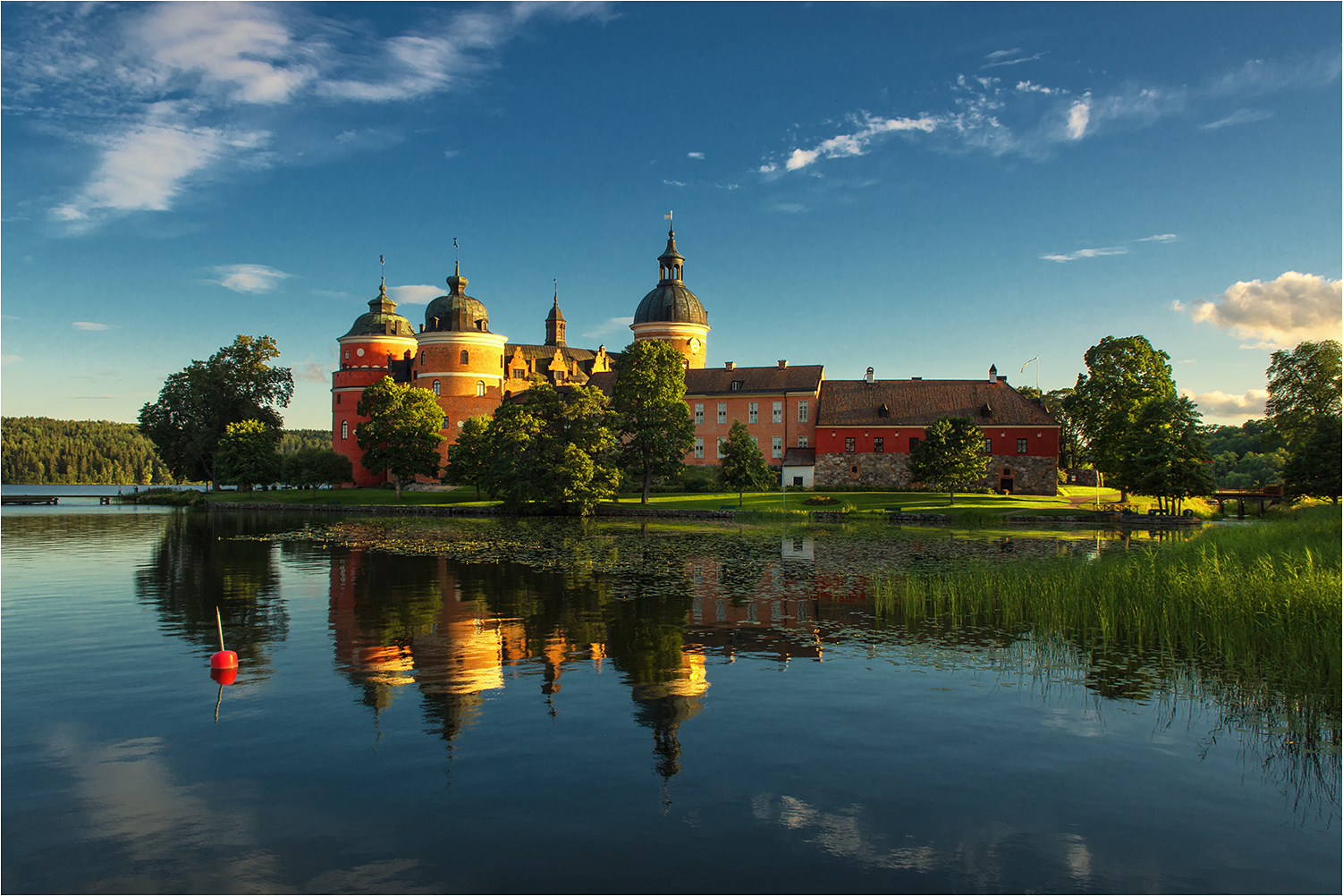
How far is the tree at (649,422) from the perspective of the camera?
61.0m

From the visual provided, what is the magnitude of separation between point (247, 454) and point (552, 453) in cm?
3890

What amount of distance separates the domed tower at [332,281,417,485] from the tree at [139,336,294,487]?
20.2ft

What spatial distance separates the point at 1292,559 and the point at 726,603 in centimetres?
1284

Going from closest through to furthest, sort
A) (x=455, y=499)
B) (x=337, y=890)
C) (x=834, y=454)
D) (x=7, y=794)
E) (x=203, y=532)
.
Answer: (x=337, y=890) < (x=7, y=794) < (x=203, y=532) < (x=455, y=499) < (x=834, y=454)

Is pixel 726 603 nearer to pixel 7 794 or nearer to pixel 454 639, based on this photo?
pixel 454 639

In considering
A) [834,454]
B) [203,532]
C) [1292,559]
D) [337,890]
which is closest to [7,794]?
[337,890]

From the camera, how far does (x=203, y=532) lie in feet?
151

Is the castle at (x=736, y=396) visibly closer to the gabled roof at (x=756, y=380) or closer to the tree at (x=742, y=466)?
the gabled roof at (x=756, y=380)

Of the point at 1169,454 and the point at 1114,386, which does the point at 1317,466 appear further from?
the point at 1114,386

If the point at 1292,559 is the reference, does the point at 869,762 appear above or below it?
below

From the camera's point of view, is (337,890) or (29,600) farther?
(29,600)

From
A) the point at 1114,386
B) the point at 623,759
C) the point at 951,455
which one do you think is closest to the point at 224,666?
the point at 623,759

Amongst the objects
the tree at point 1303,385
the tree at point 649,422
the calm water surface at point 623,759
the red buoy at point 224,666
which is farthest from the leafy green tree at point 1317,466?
the red buoy at point 224,666

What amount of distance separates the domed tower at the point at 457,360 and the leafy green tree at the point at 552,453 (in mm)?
27076
